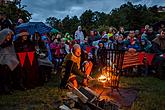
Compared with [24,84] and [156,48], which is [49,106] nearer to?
[24,84]

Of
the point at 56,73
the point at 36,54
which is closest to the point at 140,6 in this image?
the point at 56,73

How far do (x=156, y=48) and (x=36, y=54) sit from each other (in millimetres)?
5586

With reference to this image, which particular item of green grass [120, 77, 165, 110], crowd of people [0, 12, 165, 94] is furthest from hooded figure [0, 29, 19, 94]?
green grass [120, 77, 165, 110]

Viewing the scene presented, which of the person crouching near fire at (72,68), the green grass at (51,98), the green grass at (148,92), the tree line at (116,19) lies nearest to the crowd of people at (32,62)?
the person crouching near fire at (72,68)

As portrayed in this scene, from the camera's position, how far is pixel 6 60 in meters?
10.5

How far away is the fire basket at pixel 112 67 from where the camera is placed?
953 centimetres

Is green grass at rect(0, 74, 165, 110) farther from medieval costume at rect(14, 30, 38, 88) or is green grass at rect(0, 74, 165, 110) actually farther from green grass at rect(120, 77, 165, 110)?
medieval costume at rect(14, 30, 38, 88)

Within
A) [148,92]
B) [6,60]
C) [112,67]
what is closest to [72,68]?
[112,67]

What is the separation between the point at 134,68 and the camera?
15.0 m

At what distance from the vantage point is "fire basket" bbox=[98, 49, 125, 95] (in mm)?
9534

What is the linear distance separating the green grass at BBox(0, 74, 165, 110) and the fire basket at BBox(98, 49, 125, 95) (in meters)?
0.82

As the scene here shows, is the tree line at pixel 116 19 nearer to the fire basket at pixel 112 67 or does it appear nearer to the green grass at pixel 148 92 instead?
the green grass at pixel 148 92

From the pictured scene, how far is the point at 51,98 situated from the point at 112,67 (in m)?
1.85

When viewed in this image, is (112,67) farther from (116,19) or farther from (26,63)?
(116,19)
